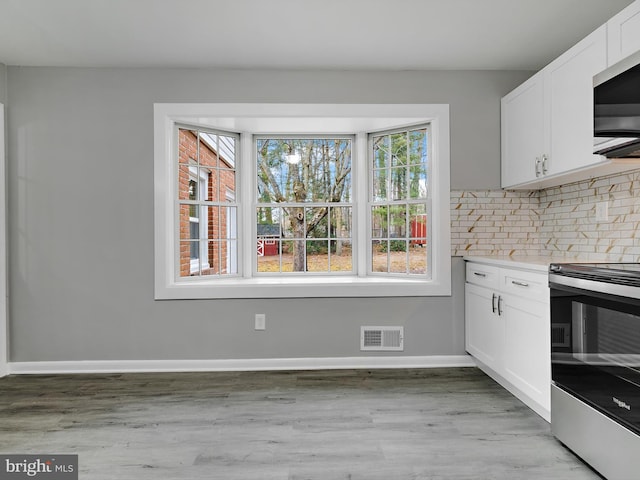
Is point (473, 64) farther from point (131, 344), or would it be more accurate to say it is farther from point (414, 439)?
point (131, 344)

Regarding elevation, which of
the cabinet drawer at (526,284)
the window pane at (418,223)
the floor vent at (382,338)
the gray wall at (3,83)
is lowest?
the floor vent at (382,338)

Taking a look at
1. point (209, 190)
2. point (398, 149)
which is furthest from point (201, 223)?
point (398, 149)

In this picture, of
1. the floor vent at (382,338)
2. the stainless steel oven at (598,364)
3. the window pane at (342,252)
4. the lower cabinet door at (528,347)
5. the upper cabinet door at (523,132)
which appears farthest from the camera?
the window pane at (342,252)

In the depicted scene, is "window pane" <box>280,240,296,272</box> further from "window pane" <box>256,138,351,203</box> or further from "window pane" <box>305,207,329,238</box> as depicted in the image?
"window pane" <box>256,138,351,203</box>

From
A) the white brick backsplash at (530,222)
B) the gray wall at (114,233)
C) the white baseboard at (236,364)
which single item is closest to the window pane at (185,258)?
the gray wall at (114,233)

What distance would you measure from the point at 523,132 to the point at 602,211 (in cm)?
76

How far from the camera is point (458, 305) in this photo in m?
3.61

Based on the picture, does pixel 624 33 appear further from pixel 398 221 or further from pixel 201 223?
pixel 201 223

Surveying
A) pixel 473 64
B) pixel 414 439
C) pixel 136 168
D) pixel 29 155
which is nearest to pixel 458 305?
pixel 414 439

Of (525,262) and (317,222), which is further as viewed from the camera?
(317,222)

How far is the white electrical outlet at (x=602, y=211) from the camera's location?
9.48ft

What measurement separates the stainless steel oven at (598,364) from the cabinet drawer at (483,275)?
0.77 m

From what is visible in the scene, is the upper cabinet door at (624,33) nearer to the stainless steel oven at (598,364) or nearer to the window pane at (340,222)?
the stainless steel oven at (598,364)

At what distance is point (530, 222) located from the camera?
363cm
